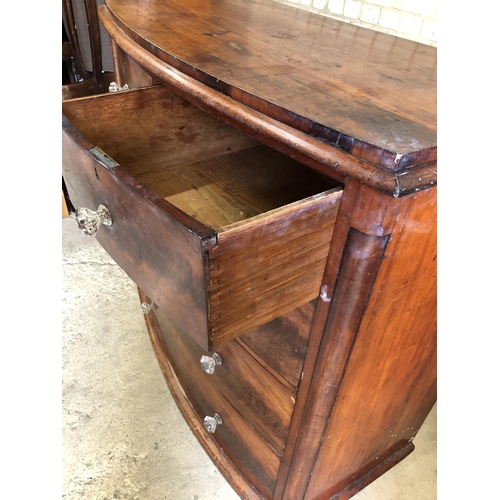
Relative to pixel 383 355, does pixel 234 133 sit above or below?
above

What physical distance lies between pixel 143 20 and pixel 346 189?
550 mm

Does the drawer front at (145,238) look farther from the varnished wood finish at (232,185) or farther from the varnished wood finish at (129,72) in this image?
the varnished wood finish at (129,72)

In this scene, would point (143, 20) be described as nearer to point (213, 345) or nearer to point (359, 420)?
point (213, 345)

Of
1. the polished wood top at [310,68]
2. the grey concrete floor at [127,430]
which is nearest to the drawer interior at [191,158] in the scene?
the polished wood top at [310,68]

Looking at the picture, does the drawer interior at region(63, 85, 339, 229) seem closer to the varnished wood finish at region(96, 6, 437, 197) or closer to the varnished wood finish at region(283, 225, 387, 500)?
the varnished wood finish at region(96, 6, 437, 197)

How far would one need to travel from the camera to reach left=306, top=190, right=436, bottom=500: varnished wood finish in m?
0.52

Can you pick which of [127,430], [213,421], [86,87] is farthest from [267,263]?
[86,87]

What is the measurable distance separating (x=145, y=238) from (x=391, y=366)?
0.47 meters

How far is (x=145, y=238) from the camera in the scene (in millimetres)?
468

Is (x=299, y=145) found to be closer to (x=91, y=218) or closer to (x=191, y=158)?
(x=91, y=218)

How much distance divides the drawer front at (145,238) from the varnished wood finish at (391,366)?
0.72 feet

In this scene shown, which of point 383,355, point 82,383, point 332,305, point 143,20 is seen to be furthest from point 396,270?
point 82,383

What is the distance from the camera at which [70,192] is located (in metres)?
0.66

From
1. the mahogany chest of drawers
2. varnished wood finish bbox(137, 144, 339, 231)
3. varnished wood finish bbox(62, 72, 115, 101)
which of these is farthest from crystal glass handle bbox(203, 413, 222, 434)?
varnished wood finish bbox(62, 72, 115, 101)
